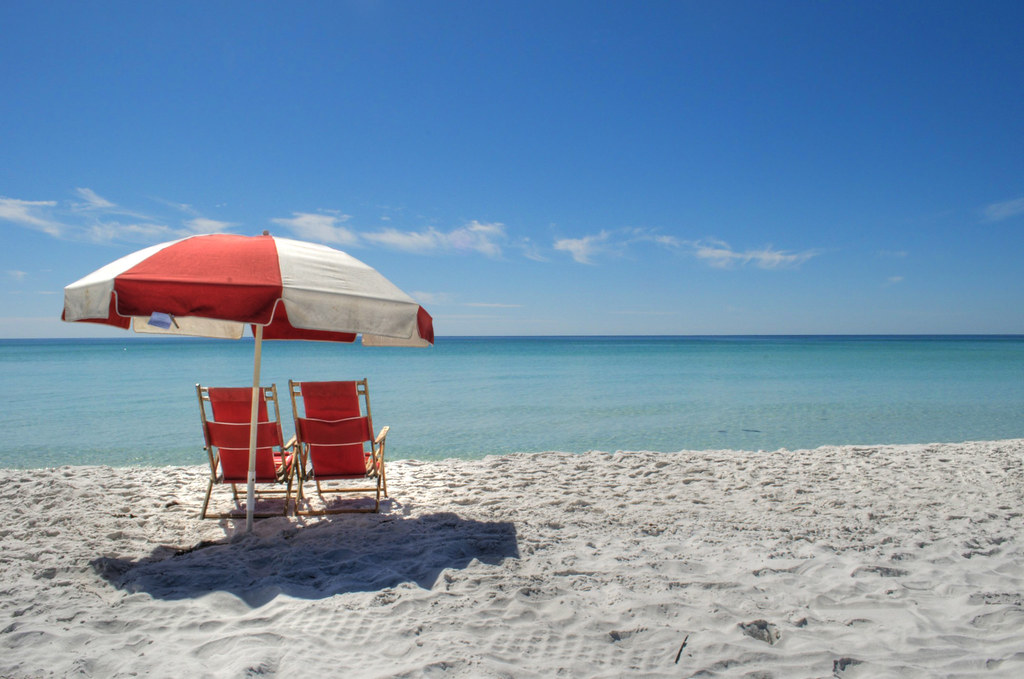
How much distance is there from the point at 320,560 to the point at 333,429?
1.18 meters

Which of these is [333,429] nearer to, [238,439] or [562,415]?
[238,439]

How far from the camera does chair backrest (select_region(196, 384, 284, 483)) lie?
4398 mm

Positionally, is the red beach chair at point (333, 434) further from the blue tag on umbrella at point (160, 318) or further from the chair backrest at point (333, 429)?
the blue tag on umbrella at point (160, 318)

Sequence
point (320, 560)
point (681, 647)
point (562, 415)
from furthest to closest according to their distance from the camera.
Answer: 1. point (562, 415)
2. point (320, 560)
3. point (681, 647)

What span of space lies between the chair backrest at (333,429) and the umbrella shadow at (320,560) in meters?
0.47

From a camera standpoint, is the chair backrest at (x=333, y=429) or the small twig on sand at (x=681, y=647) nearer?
the small twig on sand at (x=681, y=647)

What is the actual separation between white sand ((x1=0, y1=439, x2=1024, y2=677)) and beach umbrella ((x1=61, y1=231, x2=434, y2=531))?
1.50 metres

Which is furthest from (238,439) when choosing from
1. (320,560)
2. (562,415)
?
(562,415)

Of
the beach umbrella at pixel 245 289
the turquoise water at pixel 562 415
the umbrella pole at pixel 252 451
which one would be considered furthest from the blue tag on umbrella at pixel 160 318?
the turquoise water at pixel 562 415

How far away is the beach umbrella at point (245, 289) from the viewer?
3092 mm

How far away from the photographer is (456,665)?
2320 millimetres

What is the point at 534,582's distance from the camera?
3.14 m

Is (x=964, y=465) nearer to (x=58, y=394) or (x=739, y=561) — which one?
(x=739, y=561)

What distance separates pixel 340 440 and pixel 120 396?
14.1 metres
